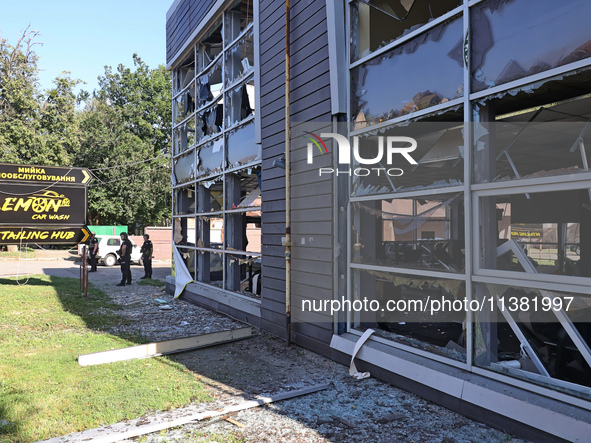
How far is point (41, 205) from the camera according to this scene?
12.3m

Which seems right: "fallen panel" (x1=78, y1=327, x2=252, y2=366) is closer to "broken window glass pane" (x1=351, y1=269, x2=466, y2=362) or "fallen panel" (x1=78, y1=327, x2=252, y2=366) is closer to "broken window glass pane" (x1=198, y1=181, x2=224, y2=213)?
"broken window glass pane" (x1=351, y1=269, x2=466, y2=362)

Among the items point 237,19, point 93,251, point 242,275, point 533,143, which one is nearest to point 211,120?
point 237,19

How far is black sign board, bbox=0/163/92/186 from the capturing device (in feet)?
38.9

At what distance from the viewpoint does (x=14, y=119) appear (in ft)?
95.3

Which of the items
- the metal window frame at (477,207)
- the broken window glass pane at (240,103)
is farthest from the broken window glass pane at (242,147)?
the metal window frame at (477,207)

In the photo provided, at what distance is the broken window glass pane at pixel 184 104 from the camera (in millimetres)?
12109

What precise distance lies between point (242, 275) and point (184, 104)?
608 cm

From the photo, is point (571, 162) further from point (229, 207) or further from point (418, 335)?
point (229, 207)

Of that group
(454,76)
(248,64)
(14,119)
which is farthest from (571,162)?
(14,119)

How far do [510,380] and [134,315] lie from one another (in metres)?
7.82

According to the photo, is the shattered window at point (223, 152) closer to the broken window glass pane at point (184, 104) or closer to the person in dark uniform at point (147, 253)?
the broken window glass pane at point (184, 104)

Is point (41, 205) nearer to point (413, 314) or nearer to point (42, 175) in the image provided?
point (42, 175)

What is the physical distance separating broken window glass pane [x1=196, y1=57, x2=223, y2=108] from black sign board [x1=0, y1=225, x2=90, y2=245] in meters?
5.38

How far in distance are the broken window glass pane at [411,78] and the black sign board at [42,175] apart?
400 inches
